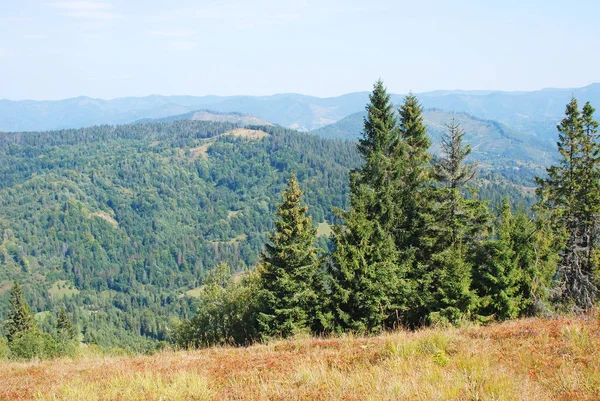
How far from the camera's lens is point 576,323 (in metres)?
7.97

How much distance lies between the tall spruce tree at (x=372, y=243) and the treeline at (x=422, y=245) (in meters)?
0.07

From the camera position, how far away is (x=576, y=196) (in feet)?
83.9

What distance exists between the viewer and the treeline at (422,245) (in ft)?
71.5

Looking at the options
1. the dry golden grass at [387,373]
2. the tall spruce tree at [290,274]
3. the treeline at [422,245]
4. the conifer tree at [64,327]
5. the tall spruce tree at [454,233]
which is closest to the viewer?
the dry golden grass at [387,373]

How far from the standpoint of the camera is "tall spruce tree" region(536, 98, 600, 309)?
82.0ft

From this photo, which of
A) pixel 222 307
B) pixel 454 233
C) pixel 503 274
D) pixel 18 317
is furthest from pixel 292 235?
pixel 18 317

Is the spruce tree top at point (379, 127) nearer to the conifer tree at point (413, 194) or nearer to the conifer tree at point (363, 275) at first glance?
the conifer tree at point (413, 194)

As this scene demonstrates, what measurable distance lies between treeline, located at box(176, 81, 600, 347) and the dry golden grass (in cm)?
1320

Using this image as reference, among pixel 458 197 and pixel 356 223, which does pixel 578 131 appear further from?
pixel 356 223

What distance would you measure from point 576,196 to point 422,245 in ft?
35.3

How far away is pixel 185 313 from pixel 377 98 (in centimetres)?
15974

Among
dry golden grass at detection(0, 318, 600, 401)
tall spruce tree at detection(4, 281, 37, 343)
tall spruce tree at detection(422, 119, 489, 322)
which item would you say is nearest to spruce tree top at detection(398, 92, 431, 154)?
tall spruce tree at detection(422, 119, 489, 322)

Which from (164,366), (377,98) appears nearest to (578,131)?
(377,98)

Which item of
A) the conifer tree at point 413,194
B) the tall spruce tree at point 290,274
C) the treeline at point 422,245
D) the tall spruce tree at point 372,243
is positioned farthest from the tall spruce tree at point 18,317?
the conifer tree at point 413,194
